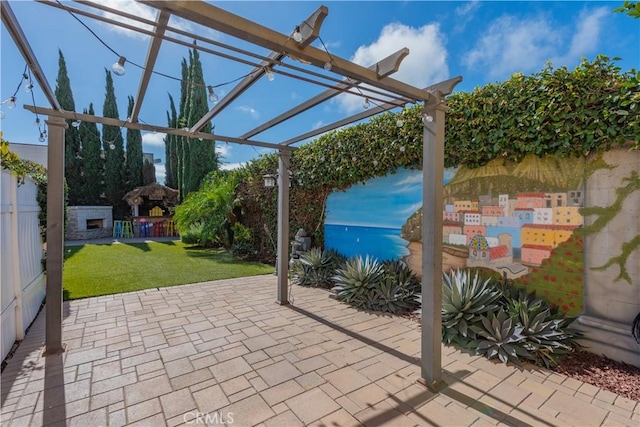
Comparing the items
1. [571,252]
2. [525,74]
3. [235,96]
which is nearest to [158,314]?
[235,96]

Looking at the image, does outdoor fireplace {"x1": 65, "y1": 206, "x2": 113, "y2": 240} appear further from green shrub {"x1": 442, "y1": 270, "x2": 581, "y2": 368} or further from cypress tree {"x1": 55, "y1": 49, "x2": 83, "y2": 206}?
green shrub {"x1": 442, "y1": 270, "x2": 581, "y2": 368}

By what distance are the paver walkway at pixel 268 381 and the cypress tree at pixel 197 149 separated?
13688mm

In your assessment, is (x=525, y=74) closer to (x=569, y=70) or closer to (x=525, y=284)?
(x=569, y=70)

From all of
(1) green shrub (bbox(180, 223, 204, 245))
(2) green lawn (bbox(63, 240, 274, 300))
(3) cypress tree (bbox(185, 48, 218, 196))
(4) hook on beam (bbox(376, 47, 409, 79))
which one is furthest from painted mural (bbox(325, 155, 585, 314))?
(3) cypress tree (bbox(185, 48, 218, 196))

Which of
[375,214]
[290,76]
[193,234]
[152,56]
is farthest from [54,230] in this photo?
[193,234]

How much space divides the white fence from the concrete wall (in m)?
6.68

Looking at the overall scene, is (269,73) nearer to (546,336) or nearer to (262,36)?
(262,36)

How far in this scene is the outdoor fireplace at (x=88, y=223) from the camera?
15797 mm

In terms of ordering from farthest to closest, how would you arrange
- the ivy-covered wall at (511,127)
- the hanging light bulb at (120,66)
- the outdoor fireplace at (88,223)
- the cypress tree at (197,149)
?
1. the cypress tree at (197,149)
2. the outdoor fireplace at (88,223)
3. the ivy-covered wall at (511,127)
4. the hanging light bulb at (120,66)

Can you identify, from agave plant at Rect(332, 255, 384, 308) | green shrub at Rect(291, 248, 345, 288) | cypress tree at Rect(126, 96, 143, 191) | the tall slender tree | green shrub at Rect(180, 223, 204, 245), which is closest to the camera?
agave plant at Rect(332, 255, 384, 308)

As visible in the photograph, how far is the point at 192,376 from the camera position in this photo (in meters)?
3.03

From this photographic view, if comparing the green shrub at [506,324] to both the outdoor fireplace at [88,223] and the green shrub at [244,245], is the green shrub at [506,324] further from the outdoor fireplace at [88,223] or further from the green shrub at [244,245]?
the outdoor fireplace at [88,223]

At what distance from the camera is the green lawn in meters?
6.42

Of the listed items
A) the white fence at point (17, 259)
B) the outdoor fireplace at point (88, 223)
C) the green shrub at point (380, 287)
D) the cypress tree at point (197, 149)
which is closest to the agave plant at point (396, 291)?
the green shrub at point (380, 287)
